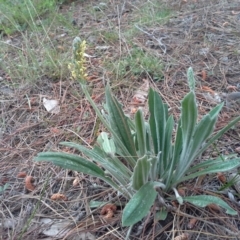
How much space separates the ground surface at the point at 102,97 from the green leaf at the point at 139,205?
6.8 inches

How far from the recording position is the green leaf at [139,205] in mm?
1049

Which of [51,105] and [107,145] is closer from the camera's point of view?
[107,145]

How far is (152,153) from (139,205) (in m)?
0.26

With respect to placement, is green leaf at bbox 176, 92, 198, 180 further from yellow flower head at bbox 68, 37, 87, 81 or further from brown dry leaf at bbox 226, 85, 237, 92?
brown dry leaf at bbox 226, 85, 237, 92

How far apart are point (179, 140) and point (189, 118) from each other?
14cm

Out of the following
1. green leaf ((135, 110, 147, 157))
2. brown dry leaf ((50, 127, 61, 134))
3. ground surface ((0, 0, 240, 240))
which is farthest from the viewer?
brown dry leaf ((50, 127, 61, 134))

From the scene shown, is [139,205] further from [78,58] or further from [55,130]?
[55,130]

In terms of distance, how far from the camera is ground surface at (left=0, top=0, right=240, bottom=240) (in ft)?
4.23

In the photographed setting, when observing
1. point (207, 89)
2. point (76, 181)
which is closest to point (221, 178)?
point (76, 181)

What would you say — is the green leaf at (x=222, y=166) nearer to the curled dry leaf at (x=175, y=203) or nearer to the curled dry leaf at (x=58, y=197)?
the curled dry leaf at (x=175, y=203)

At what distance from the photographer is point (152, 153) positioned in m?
1.31

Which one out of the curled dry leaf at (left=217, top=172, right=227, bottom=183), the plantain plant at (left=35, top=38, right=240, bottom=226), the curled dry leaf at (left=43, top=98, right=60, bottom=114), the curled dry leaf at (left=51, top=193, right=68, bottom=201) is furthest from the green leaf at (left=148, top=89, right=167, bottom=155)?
the curled dry leaf at (left=43, top=98, right=60, bottom=114)

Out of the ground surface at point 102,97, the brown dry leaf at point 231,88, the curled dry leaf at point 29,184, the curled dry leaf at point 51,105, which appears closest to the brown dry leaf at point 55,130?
the ground surface at point 102,97

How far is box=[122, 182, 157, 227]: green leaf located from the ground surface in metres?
0.17
